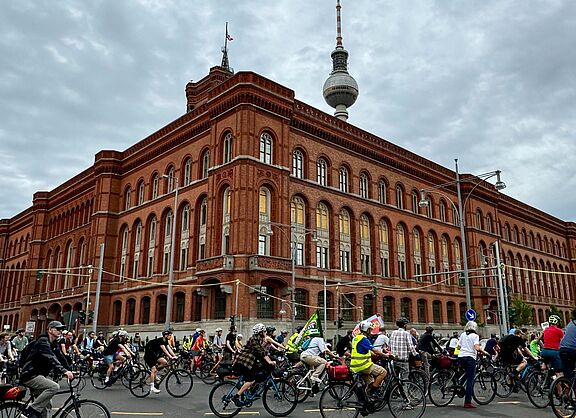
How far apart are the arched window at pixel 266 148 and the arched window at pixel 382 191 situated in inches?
542

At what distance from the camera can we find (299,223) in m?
37.3

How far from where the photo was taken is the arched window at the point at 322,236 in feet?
125

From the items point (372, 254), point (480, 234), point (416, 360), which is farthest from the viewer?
point (480, 234)

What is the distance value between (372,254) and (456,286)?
1372 centimetres

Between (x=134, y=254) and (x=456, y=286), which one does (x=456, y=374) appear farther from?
(x=456, y=286)

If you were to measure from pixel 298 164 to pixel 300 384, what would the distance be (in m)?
27.5

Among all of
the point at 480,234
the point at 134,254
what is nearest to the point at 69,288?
the point at 134,254

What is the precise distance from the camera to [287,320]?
1312 inches

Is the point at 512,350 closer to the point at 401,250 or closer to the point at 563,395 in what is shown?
the point at 563,395

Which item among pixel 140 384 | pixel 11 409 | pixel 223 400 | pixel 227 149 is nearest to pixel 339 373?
pixel 223 400

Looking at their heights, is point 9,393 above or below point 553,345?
below

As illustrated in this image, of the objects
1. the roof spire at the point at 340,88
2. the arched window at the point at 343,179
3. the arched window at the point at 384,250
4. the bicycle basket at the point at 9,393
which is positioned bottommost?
the bicycle basket at the point at 9,393

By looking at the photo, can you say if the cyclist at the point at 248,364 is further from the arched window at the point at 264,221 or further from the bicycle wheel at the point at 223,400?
the arched window at the point at 264,221

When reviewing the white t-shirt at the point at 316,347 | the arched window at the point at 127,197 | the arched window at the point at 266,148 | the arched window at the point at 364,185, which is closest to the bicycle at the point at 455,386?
the white t-shirt at the point at 316,347
